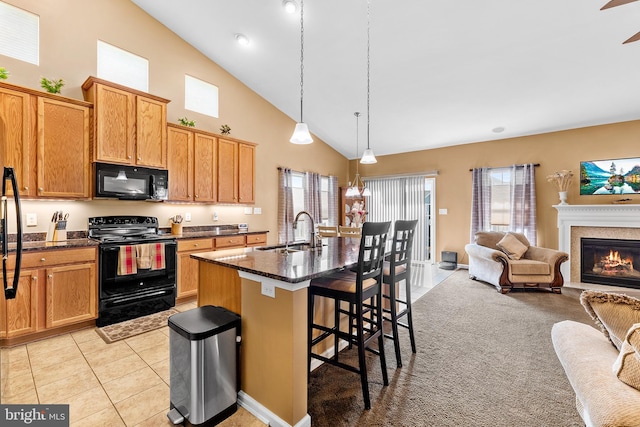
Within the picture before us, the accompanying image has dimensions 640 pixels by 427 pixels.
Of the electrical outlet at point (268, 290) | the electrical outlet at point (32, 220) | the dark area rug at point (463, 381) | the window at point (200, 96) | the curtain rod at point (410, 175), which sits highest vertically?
the window at point (200, 96)

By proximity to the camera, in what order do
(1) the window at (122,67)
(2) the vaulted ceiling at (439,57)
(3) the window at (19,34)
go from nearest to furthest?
1. (3) the window at (19,34)
2. (2) the vaulted ceiling at (439,57)
3. (1) the window at (122,67)

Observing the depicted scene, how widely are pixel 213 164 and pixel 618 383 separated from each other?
14.6 ft

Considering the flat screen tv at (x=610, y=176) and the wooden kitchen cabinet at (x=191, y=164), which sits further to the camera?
the flat screen tv at (x=610, y=176)

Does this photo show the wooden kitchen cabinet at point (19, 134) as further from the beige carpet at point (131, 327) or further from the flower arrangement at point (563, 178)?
the flower arrangement at point (563, 178)

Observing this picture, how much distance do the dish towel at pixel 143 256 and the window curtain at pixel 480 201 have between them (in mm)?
5689

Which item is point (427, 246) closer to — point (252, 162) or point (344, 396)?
point (252, 162)

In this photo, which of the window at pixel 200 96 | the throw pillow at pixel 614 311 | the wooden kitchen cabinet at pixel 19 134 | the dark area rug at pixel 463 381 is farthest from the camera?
the window at pixel 200 96

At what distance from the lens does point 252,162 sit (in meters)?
4.82

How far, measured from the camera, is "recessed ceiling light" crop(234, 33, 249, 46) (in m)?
3.80

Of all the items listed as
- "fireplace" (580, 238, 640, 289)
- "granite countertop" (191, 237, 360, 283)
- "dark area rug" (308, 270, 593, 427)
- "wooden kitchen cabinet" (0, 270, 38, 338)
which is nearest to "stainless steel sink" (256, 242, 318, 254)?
"granite countertop" (191, 237, 360, 283)

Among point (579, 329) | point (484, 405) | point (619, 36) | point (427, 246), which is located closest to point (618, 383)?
point (579, 329)

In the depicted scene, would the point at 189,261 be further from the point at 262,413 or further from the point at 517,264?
the point at 517,264

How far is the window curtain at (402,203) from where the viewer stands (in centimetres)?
646

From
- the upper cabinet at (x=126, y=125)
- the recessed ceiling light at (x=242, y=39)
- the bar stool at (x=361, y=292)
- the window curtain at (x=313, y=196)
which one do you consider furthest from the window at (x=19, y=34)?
the window curtain at (x=313, y=196)
